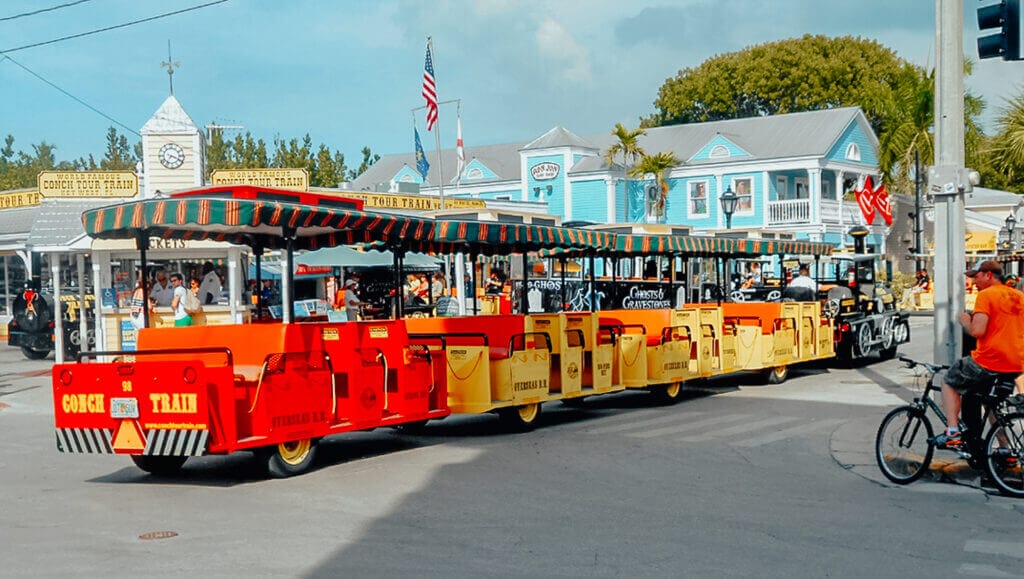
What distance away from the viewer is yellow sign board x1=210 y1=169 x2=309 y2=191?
95.0 ft

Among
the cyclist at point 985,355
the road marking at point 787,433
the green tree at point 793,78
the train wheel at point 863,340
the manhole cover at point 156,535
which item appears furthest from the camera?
the green tree at point 793,78

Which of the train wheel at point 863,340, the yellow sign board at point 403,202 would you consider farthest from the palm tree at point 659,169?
the train wheel at point 863,340

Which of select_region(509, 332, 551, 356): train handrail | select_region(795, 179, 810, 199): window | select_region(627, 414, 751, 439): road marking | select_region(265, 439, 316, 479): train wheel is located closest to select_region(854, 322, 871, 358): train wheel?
select_region(627, 414, 751, 439): road marking

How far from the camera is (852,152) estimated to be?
1946 inches

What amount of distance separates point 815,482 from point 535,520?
3166 millimetres

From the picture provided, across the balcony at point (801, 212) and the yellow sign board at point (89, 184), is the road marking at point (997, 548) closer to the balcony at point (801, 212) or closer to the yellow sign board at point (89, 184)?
the yellow sign board at point (89, 184)

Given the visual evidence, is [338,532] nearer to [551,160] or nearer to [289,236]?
[289,236]

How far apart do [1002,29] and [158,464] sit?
9.02 m

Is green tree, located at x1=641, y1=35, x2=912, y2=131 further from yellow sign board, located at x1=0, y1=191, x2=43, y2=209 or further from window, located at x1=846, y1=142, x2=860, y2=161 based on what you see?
yellow sign board, located at x1=0, y1=191, x2=43, y2=209

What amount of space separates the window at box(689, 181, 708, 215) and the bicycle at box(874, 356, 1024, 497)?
1535 inches

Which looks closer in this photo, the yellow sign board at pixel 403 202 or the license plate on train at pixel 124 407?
the license plate on train at pixel 124 407

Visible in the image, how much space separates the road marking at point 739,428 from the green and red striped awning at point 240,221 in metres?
3.95

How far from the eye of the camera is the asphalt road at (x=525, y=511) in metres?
7.36

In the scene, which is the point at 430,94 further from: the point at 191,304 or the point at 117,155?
the point at 117,155
